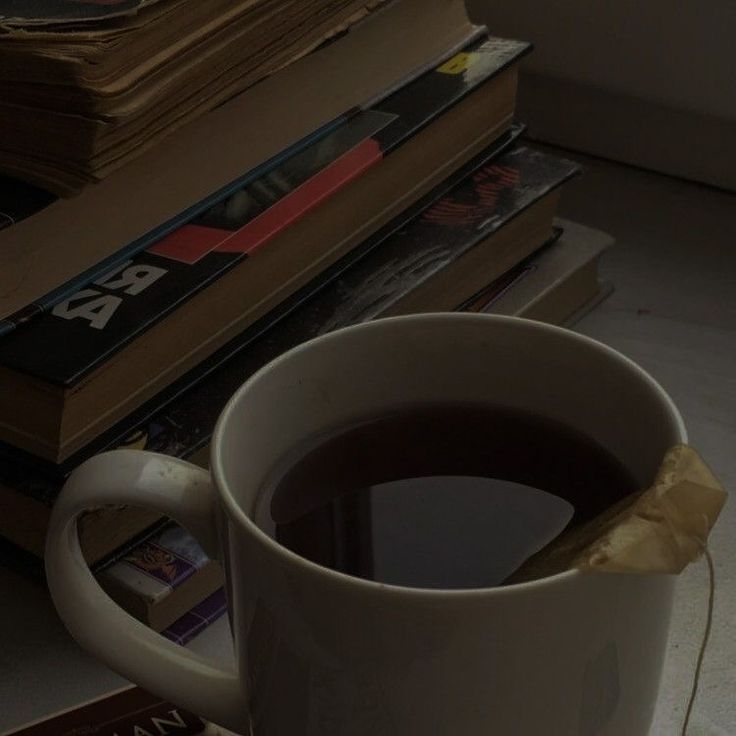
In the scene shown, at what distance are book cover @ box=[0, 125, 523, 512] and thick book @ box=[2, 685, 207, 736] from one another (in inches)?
3.0

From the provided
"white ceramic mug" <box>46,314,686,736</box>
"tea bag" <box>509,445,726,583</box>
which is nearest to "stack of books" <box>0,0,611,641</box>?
"white ceramic mug" <box>46,314,686,736</box>

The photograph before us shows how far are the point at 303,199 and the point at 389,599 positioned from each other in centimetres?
27

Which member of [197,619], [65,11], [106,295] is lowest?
[197,619]

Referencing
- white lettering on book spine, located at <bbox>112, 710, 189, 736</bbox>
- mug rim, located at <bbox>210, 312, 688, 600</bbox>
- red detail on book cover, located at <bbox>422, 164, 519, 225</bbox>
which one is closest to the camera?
mug rim, located at <bbox>210, 312, 688, 600</bbox>

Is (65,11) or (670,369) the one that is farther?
(670,369)

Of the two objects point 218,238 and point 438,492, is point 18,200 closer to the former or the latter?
point 218,238

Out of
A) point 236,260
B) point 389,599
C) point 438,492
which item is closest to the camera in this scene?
point 389,599

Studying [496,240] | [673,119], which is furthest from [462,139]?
[673,119]

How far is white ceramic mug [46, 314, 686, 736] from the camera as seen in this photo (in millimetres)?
325

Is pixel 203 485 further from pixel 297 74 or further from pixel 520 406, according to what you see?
pixel 297 74

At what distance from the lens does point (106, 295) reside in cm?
51

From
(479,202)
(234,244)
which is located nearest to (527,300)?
(479,202)

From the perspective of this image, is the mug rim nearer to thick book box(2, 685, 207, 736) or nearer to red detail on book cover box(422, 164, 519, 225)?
thick book box(2, 685, 207, 736)

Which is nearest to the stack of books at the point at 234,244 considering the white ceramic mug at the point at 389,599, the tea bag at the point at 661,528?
the white ceramic mug at the point at 389,599
